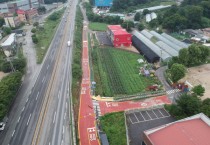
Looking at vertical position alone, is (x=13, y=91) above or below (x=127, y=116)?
above

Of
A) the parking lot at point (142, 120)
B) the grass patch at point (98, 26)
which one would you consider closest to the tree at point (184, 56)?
the parking lot at point (142, 120)

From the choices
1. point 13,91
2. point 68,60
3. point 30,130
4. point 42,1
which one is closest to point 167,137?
point 30,130

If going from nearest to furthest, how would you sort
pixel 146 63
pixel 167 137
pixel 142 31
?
pixel 167 137
pixel 146 63
pixel 142 31

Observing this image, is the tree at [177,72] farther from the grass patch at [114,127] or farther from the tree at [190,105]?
the grass patch at [114,127]

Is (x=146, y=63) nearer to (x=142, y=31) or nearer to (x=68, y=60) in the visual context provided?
(x=68, y=60)

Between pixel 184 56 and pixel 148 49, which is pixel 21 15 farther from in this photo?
pixel 184 56

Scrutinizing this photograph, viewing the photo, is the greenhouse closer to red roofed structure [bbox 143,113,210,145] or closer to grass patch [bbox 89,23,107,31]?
grass patch [bbox 89,23,107,31]

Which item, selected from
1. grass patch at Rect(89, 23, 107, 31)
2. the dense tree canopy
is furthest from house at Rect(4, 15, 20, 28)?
the dense tree canopy
